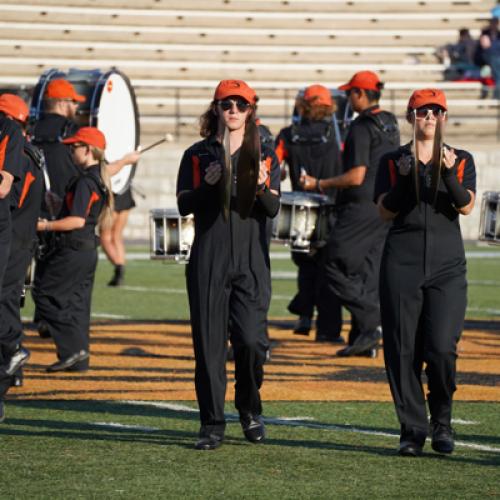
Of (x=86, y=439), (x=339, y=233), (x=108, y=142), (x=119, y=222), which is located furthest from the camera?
(x=119, y=222)

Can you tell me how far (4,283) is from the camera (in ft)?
27.2

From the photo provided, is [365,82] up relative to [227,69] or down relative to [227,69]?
up

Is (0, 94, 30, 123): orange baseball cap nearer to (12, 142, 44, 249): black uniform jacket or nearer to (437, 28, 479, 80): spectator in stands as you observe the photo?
(12, 142, 44, 249): black uniform jacket

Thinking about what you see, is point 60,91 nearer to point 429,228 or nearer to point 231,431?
point 231,431

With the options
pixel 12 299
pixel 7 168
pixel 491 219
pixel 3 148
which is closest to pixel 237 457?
pixel 7 168

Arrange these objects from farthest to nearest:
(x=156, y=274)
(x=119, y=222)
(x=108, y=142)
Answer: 1. (x=156, y=274)
2. (x=119, y=222)
3. (x=108, y=142)

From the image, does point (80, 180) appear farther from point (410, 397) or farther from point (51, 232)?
point (410, 397)

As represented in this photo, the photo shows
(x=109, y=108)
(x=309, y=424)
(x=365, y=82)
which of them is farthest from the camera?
(x=109, y=108)

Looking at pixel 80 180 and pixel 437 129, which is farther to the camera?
pixel 80 180

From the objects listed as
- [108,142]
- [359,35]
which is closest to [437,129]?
[108,142]

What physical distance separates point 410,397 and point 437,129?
46.7 inches

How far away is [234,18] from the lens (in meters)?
27.5

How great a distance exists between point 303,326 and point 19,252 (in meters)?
4.04

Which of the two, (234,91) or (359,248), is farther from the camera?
(359,248)
